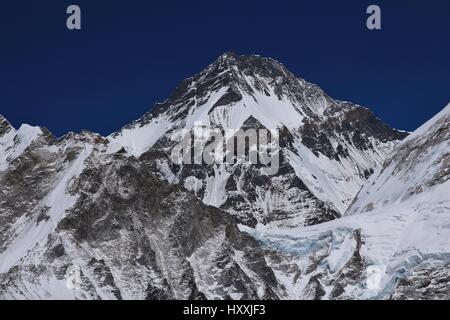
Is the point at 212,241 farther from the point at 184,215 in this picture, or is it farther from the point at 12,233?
the point at 12,233

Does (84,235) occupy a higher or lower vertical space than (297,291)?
higher

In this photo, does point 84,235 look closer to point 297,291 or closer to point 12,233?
point 12,233

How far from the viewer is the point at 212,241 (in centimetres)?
19738

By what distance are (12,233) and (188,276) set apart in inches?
1277

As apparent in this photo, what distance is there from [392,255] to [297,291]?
61.9 feet

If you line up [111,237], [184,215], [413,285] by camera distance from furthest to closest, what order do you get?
[184,215] → [111,237] → [413,285]

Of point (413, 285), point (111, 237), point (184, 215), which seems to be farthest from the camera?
point (184, 215)

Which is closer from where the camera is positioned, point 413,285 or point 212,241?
point 413,285

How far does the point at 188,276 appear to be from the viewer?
184m
